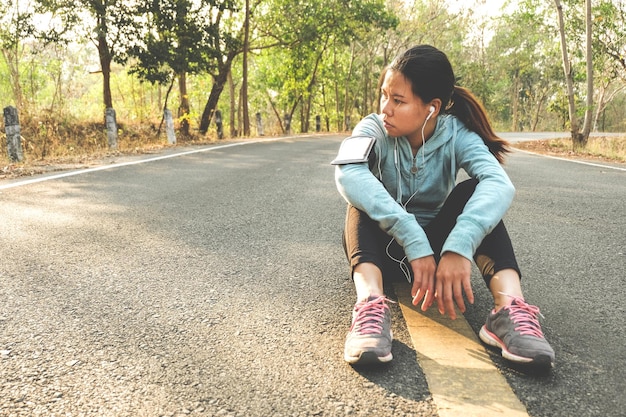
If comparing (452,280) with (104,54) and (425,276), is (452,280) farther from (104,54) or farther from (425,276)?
(104,54)

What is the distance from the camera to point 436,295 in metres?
1.83

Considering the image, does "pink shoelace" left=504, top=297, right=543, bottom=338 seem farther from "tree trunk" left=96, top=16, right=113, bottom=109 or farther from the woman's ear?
"tree trunk" left=96, top=16, right=113, bottom=109

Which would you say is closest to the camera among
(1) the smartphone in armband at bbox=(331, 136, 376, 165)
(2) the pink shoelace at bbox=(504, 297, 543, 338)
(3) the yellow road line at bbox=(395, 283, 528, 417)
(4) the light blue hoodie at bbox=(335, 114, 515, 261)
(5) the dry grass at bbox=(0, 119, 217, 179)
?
(3) the yellow road line at bbox=(395, 283, 528, 417)

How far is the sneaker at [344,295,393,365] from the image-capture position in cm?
161

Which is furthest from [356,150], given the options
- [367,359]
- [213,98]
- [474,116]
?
[213,98]

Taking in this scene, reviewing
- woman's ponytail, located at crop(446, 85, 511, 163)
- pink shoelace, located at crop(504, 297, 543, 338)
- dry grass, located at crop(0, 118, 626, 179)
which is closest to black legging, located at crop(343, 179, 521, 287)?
pink shoelace, located at crop(504, 297, 543, 338)

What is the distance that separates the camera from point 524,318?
175 cm

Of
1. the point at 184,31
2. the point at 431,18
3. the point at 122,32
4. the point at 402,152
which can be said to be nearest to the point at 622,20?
the point at 431,18

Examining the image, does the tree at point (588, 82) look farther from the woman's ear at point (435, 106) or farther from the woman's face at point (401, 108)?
the woman's face at point (401, 108)

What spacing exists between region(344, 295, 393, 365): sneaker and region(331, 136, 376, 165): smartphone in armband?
64 cm

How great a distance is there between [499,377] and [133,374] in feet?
3.88

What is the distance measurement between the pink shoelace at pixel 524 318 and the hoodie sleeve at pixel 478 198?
239 mm

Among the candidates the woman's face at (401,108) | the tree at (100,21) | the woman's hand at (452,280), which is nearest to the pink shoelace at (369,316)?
the woman's hand at (452,280)

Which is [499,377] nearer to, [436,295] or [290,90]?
[436,295]
